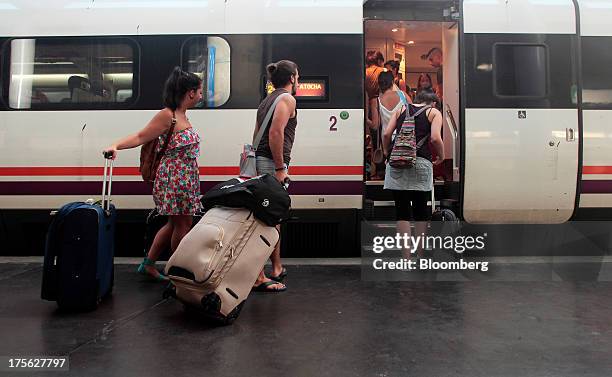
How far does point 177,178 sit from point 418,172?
2.23 meters

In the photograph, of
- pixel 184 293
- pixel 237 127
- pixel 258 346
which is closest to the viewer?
pixel 258 346

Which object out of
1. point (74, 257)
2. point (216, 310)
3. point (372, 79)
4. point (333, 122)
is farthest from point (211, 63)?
point (372, 79)

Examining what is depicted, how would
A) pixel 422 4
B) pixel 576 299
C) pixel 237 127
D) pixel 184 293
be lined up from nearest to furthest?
pixel 184 293
pixel 576 299
pixel 237 127
pixel 422 4

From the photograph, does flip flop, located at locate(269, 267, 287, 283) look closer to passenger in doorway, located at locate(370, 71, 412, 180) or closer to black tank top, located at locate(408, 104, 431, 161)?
black tank top, located at locate(408, 104, 431, 161)

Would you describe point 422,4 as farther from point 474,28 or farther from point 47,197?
point 47,197

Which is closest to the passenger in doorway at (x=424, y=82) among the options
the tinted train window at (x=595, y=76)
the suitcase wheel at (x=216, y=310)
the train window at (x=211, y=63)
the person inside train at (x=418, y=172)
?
the tinted train window at (x=595, y=76)

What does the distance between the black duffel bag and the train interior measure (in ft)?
6.50

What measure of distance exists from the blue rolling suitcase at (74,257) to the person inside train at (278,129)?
4.12 feet

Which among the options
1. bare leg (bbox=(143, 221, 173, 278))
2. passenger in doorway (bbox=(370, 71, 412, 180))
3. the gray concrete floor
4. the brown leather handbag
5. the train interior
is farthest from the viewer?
passenger in doorway (bbox=(370, 71, 412, 180))

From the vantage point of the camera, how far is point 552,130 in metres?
5.32

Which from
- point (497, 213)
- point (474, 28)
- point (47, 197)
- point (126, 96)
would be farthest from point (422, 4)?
point (47, 197)

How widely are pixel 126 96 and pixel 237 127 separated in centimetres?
118

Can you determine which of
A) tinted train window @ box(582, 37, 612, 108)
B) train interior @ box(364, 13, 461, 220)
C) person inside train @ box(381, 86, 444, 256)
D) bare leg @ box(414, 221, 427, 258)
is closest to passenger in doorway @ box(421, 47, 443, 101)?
train interior @ box(364, 13, 461, 220)

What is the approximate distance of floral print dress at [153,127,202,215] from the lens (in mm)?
4199
